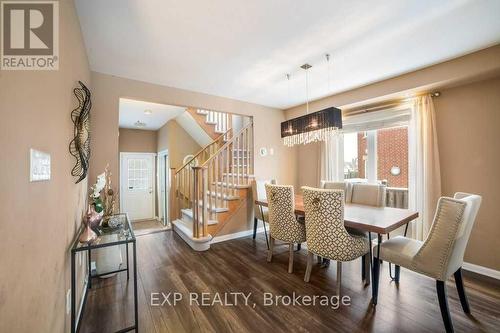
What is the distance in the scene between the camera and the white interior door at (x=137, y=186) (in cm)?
580

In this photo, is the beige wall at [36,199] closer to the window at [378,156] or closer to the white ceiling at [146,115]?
the white ceiling at [146,115]

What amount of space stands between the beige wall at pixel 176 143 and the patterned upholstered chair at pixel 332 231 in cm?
392

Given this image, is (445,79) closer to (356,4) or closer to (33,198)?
(356,4)

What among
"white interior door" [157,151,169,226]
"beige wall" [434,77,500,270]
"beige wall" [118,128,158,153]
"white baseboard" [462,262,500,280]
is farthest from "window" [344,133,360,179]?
"beige wall" [118,128,158,153]

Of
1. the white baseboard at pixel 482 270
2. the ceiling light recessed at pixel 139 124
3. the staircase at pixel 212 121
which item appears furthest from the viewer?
the ceiling light recessed at pixel 139 124

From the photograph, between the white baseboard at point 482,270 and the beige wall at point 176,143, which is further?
the beige wall at point 176,143

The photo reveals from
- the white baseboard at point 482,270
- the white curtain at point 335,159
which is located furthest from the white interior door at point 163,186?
the white baseboard at point 482,270

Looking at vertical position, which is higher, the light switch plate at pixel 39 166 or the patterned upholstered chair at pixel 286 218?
the light switch plate at pixel 39 166

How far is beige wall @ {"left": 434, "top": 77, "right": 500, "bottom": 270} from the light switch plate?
13.0ft

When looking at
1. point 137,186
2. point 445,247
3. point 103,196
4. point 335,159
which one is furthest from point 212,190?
point 445,247

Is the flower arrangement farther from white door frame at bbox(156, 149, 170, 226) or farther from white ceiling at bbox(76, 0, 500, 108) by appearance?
white door frame at bbox(156, 149, 170, 226)

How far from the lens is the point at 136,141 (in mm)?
6012

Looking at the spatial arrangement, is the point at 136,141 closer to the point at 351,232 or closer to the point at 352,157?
the point at 352,157

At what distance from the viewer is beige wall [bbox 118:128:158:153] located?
19.0ft
